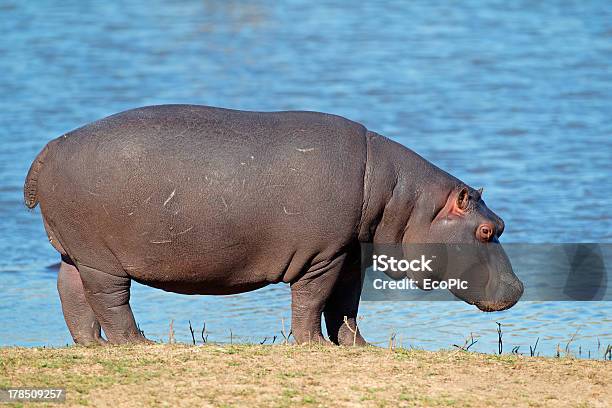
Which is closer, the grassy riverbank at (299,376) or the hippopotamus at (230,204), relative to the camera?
the grassy riverbank at (299,376)

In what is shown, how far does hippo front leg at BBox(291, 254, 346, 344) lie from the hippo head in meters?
0.52

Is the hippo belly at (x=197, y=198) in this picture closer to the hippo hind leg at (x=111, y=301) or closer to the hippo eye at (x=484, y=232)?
the hippo hind leg at (x=111, y=301)

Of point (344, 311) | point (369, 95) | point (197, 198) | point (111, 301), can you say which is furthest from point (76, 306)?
point (369, 95)

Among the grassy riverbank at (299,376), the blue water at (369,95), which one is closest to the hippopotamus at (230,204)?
the grassy riverbank at (299,376)

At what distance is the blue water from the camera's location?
9.45 metres

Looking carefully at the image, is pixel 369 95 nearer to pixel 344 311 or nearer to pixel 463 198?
pixel 344 311

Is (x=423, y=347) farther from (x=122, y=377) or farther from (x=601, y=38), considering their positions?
(x=601, y=38)

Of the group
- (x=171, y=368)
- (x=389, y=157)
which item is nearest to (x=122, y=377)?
(x=171, y=368)

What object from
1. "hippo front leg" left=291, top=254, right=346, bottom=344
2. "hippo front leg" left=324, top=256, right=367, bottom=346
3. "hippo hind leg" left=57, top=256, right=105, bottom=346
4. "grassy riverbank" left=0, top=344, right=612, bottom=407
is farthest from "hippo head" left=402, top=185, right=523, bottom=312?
"hippo hind leg" left=57, top=256, right=105, bottom=346

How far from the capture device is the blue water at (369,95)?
9.45m

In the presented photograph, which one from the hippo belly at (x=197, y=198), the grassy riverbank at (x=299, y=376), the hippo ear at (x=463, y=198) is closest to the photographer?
the grassy riverbank at (x=299, y=376)

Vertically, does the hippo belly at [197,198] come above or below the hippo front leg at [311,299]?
above

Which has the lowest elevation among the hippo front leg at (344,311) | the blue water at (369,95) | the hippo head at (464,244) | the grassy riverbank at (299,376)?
the blue water at (369,95)

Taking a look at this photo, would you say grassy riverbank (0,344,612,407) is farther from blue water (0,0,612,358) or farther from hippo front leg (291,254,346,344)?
blue water (0,0,612,358)
